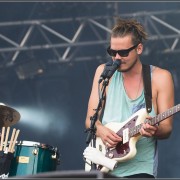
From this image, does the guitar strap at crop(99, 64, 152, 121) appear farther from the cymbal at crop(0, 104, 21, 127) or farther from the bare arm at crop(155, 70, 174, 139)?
the cymbal at crop(0, 104, 21, 127)

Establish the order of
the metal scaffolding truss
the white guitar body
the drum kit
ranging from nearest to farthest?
the white guitar body → the drum kit → the metal scaffolding truss

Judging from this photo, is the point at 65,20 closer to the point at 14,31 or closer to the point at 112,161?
the point at 14,31

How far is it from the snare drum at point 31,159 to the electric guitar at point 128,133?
862 millimetres

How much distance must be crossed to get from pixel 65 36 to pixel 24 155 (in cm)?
193

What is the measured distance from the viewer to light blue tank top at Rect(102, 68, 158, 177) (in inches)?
118

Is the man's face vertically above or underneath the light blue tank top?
above

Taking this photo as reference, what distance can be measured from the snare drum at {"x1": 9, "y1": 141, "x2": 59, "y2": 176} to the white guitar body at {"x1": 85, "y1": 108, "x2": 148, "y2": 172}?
0.86 metres

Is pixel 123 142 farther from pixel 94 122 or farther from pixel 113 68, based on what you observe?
pixel 113 68

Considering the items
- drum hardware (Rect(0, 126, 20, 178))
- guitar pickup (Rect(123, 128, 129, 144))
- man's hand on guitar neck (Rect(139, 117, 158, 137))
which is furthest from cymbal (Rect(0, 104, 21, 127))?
man's hand on guitar neck (Rect(139, 117, 158, 137))

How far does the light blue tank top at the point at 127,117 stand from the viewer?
300 cm

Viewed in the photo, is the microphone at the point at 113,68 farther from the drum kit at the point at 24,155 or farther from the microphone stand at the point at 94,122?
the drum kit at the point at 24,155

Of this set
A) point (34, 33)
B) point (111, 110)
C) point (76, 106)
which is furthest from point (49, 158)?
point (34, 33)

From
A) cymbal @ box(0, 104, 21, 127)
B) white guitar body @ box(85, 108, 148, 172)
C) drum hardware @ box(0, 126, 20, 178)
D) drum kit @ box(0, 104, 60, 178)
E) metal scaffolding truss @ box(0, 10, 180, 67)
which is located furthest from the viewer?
metal scaffolding truss @ box(0, 10, 180, 67)

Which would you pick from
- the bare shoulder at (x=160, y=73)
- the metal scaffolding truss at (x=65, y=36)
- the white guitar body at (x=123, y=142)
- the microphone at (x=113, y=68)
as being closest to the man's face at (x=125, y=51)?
the microphone at (x=113, y=68)
